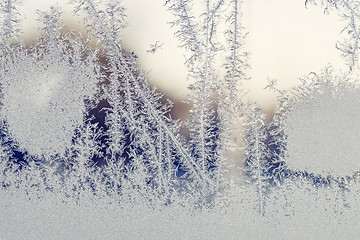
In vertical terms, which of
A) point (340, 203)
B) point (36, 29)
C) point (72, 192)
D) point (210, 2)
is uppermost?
point (210, 2)

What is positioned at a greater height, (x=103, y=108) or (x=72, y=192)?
(x=103, y=108)

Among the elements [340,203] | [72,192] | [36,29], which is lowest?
[72,192]

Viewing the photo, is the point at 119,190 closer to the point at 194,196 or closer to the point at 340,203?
the point at 194,196

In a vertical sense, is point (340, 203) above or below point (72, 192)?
above

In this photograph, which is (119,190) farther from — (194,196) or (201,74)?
(201,74)

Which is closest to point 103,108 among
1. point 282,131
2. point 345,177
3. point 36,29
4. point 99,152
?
point 99,152

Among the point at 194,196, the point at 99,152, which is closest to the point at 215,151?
the point at 194,196
